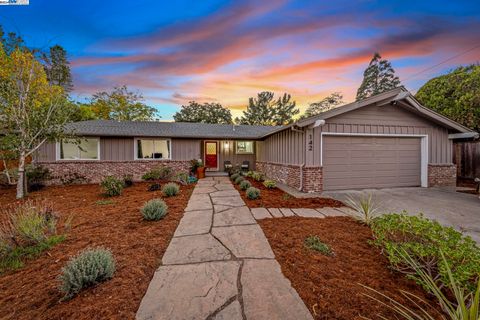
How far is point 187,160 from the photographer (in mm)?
10719

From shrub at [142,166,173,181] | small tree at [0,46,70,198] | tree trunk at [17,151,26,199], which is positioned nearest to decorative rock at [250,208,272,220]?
shrub at [142,166,173,181]

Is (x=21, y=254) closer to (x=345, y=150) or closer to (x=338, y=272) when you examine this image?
(x=338, y=272)

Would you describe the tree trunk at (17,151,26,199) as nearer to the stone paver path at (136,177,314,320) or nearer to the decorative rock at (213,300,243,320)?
the stone paver path at (136,177,314,320)

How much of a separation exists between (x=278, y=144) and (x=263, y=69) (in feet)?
12.9

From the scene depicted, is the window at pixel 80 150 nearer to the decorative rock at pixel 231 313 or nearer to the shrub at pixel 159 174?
the shrub at pixel 159 174

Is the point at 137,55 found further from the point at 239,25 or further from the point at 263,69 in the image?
the point at 263,69

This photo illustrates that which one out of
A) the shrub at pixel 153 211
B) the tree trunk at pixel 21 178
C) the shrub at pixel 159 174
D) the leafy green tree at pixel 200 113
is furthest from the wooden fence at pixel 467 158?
the leafy green tree at pixel 200 113

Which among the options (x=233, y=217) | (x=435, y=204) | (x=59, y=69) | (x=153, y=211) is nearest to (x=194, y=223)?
(x=233, y=217)

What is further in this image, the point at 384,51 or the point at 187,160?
the point at 187,160

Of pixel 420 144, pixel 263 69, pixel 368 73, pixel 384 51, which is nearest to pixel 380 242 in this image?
pixel 420 144

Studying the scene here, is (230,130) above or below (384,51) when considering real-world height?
below

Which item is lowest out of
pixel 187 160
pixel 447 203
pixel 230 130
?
pixel 447 203

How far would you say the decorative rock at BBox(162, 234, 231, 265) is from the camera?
2.53m

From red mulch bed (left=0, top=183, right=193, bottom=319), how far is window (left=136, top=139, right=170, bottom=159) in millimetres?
6222
